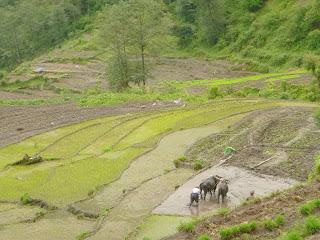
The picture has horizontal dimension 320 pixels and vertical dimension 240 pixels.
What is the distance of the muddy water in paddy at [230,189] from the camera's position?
2450cm

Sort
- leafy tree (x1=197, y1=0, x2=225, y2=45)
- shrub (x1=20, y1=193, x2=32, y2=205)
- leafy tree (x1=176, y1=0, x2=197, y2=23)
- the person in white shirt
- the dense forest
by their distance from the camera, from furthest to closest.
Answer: leafy tree (x1=176, y1=0, x2=197, y2=23) < leafy tree (x1=197, y1=0, x2=225, y2=45) < the dense forest < shrub (x1=20, y1=193, x2=32, y2=205) < the person in white shirt

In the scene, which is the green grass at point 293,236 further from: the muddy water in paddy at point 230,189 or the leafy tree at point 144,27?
the leafy tree at point 144,27

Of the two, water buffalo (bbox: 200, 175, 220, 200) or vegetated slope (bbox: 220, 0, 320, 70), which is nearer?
water buffalo (bbox: 200, 175, 220, 200)

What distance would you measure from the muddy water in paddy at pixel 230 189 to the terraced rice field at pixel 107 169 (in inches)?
32.3

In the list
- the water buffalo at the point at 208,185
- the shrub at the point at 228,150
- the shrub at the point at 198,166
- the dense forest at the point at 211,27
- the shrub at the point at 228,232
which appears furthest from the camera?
the dense forest at the point at 211,27

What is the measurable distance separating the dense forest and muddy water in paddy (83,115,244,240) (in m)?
27.4

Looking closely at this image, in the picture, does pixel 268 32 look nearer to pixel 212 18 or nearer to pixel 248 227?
pixel 212 18

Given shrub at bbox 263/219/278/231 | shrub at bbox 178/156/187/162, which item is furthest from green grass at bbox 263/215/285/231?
→ shrub at bbox 178/156/187/162

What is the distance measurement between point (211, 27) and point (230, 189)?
201 feet

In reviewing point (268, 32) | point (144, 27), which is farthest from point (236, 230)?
point (268, 32)

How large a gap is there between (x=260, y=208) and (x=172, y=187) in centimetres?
Answer: 749

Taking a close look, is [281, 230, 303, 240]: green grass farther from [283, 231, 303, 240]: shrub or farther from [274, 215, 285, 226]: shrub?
[274, 215, 285, 226]: shrub

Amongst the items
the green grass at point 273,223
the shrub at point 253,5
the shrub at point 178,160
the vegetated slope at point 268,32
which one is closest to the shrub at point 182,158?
the shrub at point 178,160

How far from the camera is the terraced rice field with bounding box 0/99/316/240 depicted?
25.4 m
